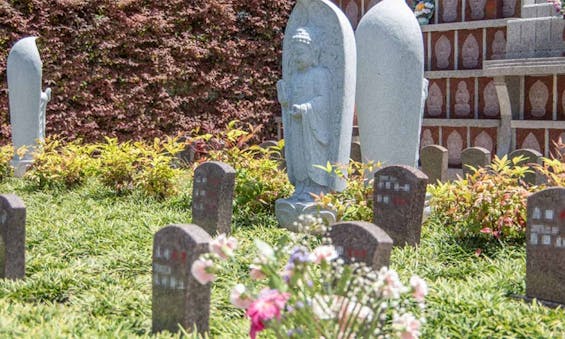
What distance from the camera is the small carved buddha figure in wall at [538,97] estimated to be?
11430mm

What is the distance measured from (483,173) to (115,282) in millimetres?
3215

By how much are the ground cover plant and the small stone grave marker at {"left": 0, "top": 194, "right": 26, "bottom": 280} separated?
0.46 ft

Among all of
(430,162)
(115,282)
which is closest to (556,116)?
(430,162)

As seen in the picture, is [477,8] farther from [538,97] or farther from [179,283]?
[179,283]

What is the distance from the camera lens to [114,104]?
13062mm

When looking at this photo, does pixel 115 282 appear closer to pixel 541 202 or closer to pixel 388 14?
pixel 541 202

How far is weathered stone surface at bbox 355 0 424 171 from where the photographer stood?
7.27m

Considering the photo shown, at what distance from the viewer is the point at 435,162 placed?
9766 millimetres

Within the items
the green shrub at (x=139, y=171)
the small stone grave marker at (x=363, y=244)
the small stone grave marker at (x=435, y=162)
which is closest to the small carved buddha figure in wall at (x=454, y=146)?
the small stone grave marker at (x=435, y=162)

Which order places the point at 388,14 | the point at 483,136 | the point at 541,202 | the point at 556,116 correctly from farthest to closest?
the point at 483,136 → the point at 556,116 → the point at 388,14 → the point at 541,202

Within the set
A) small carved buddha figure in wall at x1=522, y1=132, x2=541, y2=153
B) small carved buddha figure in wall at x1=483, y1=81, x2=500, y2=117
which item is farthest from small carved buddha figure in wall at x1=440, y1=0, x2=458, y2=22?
small carved buddha figure in wall at x1=522, y1=132, x2=541, y2=153

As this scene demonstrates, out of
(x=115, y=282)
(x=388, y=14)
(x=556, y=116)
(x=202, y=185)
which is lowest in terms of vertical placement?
(x=115, y=282)

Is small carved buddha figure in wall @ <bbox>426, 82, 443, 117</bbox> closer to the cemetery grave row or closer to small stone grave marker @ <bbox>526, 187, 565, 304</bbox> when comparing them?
the cemetery grave row

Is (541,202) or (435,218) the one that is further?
(435,218)
